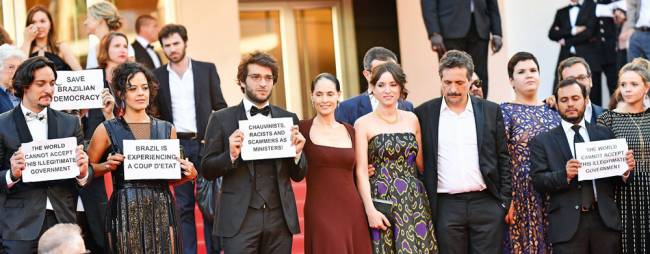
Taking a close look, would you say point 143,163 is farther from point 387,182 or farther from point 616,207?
point 616,207

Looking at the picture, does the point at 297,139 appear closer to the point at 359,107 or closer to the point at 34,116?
the point at 359,107

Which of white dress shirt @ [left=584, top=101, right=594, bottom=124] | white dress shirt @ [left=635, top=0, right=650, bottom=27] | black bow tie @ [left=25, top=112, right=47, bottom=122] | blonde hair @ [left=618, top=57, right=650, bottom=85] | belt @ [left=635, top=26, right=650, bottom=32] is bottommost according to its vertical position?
white dress shirt @ [left=584, top=101, right=594, bottom=124]

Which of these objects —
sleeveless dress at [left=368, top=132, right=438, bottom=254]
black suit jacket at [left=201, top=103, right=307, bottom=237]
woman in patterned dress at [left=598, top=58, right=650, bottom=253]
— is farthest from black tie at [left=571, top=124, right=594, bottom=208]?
black suit jacket at [left=201, top=103, right=307, bottom=237]

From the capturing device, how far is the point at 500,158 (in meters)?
8.66

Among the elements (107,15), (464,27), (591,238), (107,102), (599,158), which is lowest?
(591,238)

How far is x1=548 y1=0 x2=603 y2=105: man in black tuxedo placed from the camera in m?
14.3

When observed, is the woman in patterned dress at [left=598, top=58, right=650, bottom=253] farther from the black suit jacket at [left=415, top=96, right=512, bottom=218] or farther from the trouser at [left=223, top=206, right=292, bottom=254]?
the trouser at [left=223, top=206, right=292, bottom=254]

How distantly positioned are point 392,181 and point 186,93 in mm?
2601

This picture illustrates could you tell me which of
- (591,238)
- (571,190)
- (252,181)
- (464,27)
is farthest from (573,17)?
(252,181)

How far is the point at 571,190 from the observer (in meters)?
8.79

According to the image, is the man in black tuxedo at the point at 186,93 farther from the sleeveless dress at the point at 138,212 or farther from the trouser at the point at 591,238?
the trouser at the point at 591,238

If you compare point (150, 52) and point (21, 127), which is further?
point (150, 52)

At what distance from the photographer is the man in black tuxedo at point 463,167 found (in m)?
8.48

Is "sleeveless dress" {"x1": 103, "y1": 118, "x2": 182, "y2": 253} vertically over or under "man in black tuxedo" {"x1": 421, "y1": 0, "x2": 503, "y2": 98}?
under
